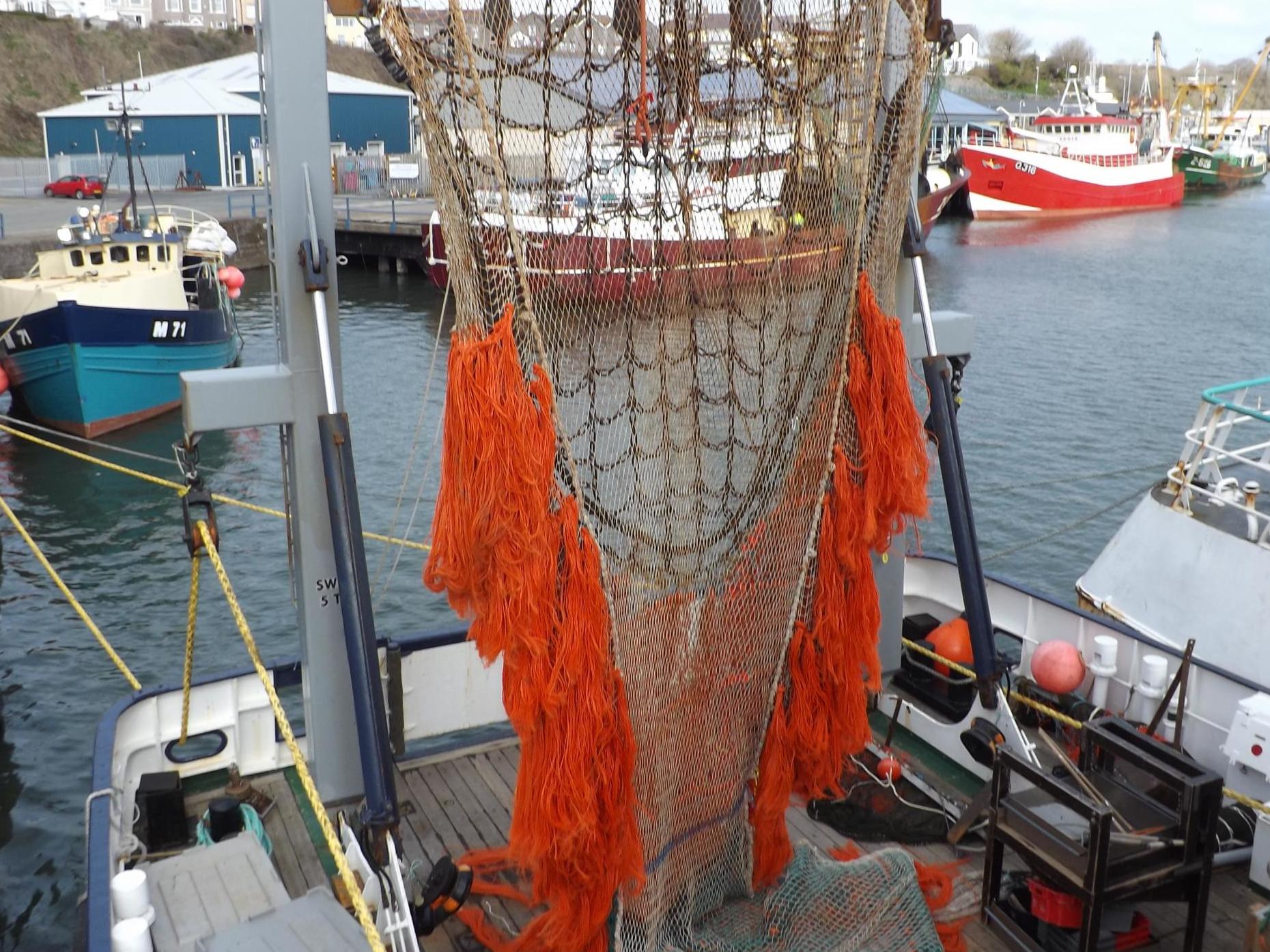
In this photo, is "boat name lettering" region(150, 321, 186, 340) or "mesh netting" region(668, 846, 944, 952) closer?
"mesh netting" region(668, 846, 944, 952)

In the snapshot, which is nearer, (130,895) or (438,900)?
(130,895)

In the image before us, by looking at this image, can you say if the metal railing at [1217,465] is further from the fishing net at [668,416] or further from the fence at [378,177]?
the fence at [378,177]

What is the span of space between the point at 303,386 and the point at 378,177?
42698 millimetres

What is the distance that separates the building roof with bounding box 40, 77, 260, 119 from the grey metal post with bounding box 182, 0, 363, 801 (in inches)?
1726

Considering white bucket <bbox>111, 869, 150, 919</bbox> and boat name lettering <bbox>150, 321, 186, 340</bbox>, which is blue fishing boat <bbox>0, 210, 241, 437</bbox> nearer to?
boat name lettering <bbox>150, 321, 186, 340</bbox>

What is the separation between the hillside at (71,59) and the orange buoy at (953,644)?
53.0 metres

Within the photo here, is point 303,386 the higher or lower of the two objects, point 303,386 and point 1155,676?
the higher

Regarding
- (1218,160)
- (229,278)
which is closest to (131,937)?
(229,278)

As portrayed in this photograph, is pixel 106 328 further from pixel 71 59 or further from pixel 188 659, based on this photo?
pixel 71 59

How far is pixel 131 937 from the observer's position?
4344mm

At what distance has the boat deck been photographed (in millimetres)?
5406

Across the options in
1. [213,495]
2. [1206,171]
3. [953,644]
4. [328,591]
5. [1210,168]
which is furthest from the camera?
[1210,168]

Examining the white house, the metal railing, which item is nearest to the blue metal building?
the metal railing

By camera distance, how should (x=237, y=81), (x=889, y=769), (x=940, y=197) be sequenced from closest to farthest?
1. (x=889, y=769)
2. (x=940, y=197)
3. (x=237, y=81)
